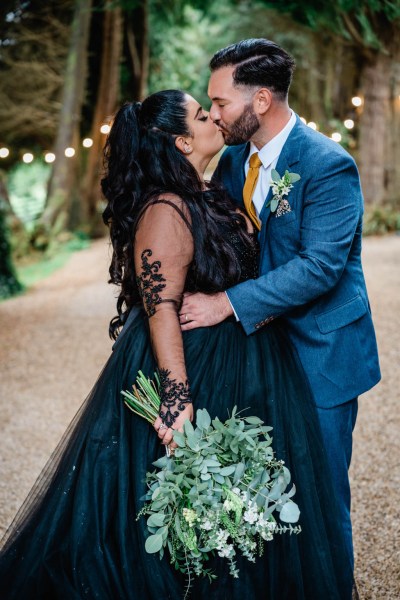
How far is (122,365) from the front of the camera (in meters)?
2.19

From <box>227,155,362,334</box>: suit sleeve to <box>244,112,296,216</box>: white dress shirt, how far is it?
229 mm

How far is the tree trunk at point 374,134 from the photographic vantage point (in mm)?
12039

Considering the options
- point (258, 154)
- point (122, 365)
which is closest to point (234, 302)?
point (122, 365)

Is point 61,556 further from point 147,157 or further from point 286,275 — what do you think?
point 147,157

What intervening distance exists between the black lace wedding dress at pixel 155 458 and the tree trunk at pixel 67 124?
10.7 m

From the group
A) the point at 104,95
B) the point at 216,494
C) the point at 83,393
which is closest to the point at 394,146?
the point at 104,95

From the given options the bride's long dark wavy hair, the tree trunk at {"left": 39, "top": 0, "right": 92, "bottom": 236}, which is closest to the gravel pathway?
the bride's long dark wavy hair

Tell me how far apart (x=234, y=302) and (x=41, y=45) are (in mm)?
13591

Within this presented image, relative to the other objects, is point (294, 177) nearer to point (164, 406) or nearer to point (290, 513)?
point (164, 406)

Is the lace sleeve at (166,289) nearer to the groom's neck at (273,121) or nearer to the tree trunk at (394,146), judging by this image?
the groom's neck at (273,121)

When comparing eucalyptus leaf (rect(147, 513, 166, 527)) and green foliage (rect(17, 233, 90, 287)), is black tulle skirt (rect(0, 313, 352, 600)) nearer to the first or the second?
eucalyptus leaf (rect(147, 513, 166, 527))

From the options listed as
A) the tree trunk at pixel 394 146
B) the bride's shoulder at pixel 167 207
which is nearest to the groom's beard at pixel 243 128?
the bride's shoulder at pixel 167 207

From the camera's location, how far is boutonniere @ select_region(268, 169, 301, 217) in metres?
2.18

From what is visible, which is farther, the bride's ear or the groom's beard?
the groom's beard
